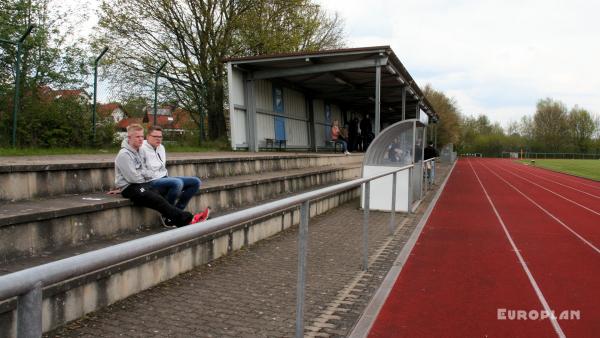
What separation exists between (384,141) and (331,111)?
46.7ft

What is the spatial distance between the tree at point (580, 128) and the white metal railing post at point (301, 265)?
99396 millimetres

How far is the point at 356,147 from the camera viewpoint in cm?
2395

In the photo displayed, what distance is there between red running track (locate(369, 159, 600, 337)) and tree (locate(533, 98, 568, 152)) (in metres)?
87.8

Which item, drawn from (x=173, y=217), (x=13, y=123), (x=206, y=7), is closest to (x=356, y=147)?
(x=206, y=7)

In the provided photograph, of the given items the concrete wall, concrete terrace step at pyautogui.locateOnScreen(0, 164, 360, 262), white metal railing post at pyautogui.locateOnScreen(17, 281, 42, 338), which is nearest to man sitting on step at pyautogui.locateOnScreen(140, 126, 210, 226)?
concrete terrace step at pyautogui.locateOnScreen(0, 164, 360, 262)

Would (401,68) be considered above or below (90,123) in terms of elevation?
above

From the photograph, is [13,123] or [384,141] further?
[384,141]

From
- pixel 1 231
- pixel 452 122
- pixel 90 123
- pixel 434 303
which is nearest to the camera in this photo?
pixel 1 231

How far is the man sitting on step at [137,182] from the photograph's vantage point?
5402mm

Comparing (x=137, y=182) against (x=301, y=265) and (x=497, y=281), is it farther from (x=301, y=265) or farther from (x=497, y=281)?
(x=497, y=281)

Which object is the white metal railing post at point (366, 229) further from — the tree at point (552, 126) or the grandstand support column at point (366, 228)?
the tree at point (552, 126)

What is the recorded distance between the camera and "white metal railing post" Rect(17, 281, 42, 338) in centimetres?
118

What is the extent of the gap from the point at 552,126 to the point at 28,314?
10100 centimetres

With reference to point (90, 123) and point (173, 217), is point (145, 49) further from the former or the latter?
point (173, 217)
